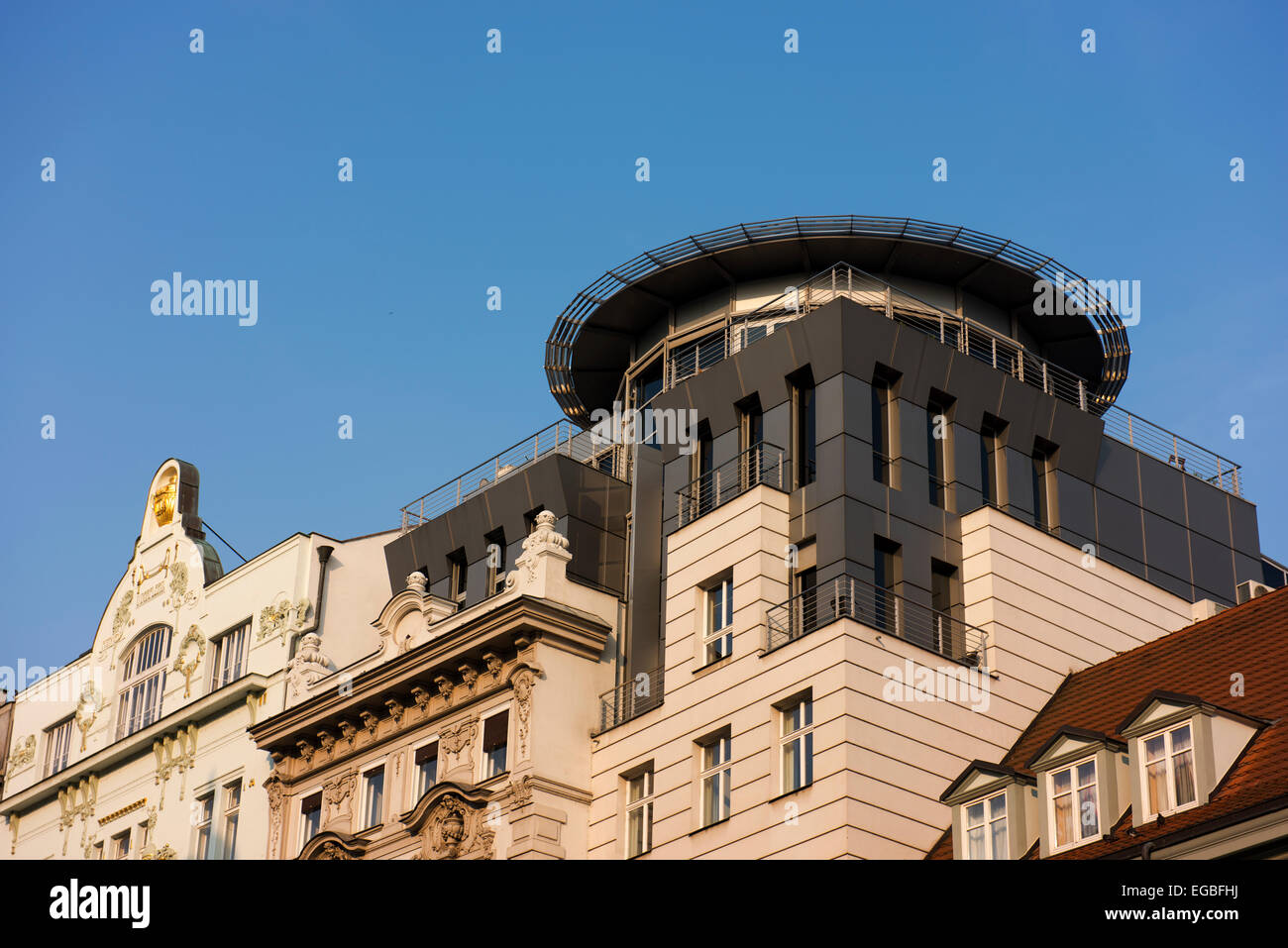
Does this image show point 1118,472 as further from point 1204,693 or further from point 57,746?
point 57,746

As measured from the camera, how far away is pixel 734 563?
39.7m

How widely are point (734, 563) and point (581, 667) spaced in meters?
4.63

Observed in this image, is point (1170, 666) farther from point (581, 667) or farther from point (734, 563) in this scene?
point (581, 667)

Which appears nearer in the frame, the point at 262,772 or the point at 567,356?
the point at 262,772

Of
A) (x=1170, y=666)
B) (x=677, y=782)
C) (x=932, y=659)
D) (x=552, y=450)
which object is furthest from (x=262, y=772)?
(x=1170, y=666)

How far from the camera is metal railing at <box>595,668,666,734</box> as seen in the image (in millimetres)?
41625

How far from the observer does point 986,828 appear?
3388 centimetres

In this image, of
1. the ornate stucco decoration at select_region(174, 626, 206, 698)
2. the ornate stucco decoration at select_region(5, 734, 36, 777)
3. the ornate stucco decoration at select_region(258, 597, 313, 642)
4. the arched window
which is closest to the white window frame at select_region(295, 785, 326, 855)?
the ornate stucco decoration at select_region(258, 597, 313, 642)

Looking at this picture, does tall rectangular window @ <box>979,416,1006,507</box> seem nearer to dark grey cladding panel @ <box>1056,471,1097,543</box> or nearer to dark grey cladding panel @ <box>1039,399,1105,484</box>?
dark grey cladding panel @ <box>1039,399,1105,484</box>

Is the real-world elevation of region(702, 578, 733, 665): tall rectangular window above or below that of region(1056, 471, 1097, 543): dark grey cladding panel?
below

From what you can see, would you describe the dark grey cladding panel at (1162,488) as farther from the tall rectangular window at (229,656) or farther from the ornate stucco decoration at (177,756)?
the ornate stucco decoration at (177,756)

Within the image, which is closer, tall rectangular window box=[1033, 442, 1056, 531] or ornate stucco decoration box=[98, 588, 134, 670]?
tall rectangular window box=[1033, 442, 1056, 531]

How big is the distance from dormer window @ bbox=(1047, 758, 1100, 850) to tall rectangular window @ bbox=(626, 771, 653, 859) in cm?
962
